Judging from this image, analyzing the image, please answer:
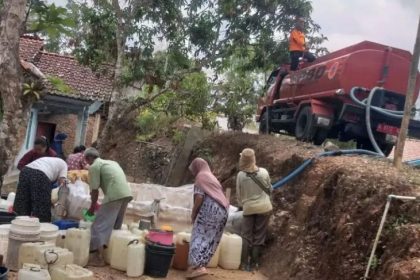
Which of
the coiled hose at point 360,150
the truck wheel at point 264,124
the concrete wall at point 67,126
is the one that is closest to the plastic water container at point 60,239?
the coiled hose at point 360,150

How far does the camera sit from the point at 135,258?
6.46 m

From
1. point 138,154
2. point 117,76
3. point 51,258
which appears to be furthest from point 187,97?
point 51,258

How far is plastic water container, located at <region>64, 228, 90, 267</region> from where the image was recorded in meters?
6.26

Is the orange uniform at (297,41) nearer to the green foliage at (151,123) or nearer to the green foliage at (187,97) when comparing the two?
the green foliage at (187,97)

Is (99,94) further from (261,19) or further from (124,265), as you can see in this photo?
(124,265)

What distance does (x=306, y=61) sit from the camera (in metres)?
11.1

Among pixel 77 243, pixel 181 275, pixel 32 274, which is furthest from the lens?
pixel 181 275

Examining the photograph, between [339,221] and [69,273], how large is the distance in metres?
3.15

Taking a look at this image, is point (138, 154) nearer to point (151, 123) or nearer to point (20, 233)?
point (151, 123)

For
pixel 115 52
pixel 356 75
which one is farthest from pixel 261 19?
pixel 356 75

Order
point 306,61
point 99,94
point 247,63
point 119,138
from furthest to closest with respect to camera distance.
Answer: point 99,94, point 119,138, point 247,63, point 306,61

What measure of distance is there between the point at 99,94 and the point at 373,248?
1654 cm

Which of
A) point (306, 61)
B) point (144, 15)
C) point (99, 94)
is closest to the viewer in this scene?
point (306, 61)

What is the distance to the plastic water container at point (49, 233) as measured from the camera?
5.99 m
